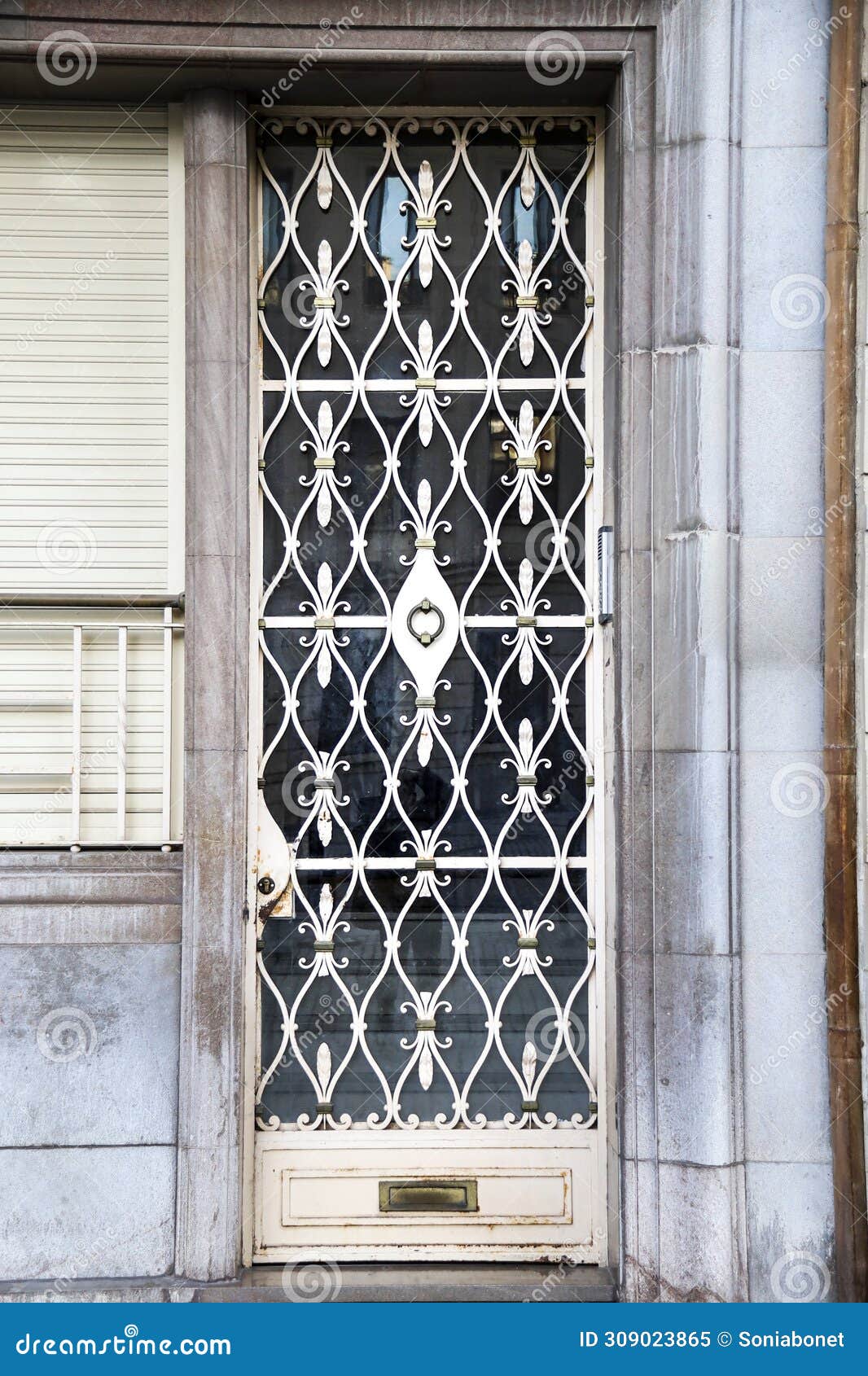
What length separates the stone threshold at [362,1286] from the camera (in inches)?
164

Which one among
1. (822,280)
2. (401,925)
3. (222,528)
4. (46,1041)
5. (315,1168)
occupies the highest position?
(822,280)

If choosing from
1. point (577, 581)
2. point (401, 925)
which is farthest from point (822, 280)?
point (401, 925)

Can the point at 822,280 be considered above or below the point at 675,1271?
above

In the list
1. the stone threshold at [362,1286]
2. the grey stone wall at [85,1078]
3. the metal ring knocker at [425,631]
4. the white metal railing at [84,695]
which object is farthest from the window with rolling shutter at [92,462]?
the stone threshold at [362,1286]

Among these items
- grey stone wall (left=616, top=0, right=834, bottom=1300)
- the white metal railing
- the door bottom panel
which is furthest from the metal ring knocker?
the door bottom panel

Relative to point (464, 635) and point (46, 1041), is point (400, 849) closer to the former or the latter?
point (464, 635)

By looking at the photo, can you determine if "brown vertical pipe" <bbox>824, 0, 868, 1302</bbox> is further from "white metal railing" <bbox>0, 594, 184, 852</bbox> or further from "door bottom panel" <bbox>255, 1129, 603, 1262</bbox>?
"white metal railing" <bbox>0, 594, 184, 852</bbox>

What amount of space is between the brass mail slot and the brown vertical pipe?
1463 millimetres

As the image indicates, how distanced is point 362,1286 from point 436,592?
287 centimetres

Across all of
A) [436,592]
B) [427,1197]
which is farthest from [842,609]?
[427,1197]

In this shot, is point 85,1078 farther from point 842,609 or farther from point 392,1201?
point 842,609

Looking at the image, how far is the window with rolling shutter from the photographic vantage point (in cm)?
449

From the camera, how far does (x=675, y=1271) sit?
4.11m

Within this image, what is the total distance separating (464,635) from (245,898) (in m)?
1.44
